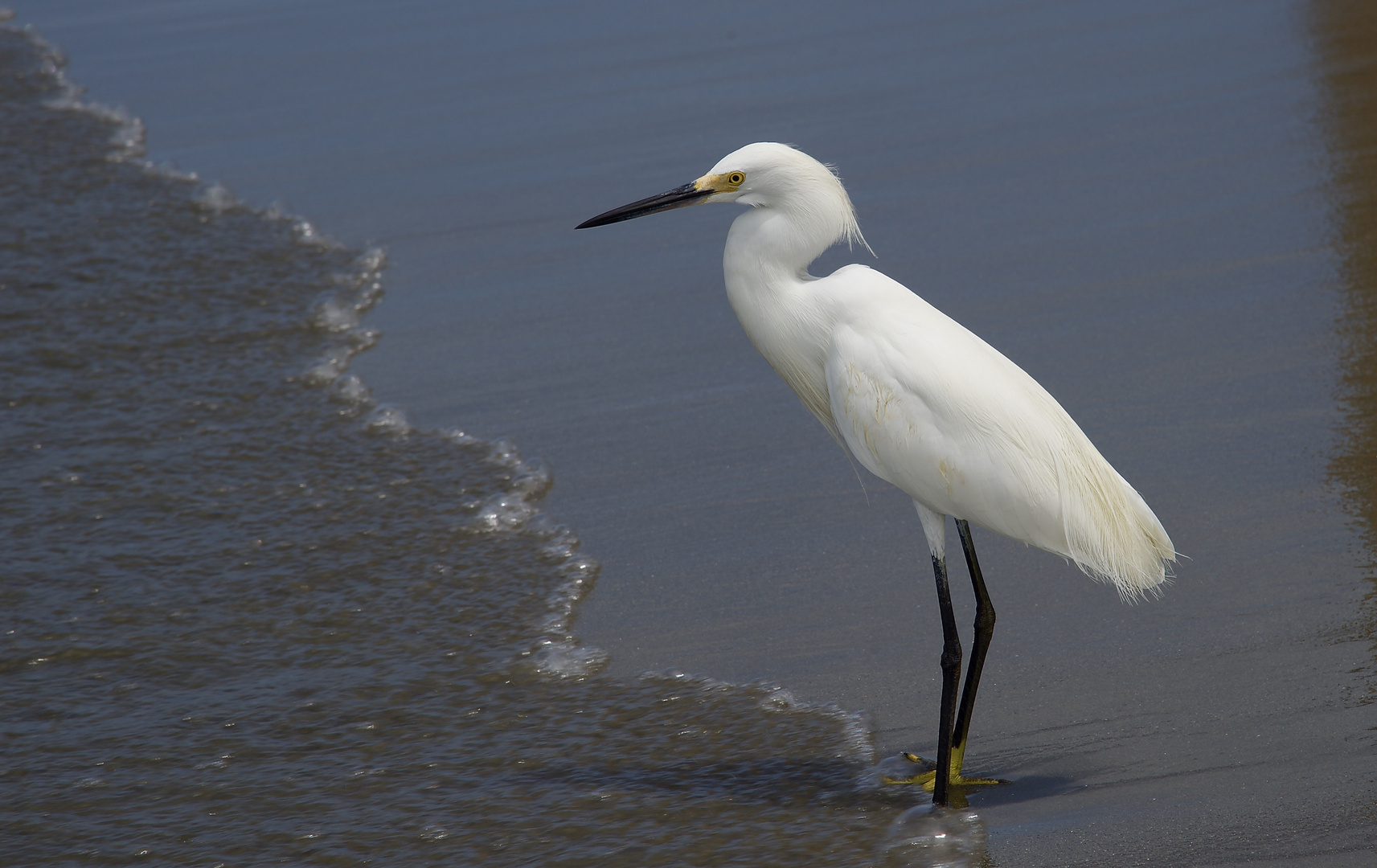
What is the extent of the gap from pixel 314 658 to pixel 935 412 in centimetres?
177

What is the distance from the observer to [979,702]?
10.1ft

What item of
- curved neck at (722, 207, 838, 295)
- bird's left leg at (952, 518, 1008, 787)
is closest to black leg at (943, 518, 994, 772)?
bird's left leg at (952, 518, 1008, 787)

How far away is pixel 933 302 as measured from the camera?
16.0 feet

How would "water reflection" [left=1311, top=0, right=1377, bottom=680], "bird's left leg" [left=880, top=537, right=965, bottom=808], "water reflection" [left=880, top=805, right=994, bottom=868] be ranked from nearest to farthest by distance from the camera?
"water reflection" [left=880, top=805, right=994, bottom=868]
"bird's left leg" [left=880, top=537, right=965, bottom=808]
"water reflection" [left=1311, top=0, right=1377, bottom=680]

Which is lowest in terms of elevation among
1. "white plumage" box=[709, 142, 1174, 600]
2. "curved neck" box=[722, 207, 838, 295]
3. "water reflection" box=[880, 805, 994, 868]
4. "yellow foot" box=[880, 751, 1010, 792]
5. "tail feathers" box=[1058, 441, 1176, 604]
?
"water reflection" box=[880, 805, 994, 868]

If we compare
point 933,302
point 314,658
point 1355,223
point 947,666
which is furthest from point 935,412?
point 1355,223

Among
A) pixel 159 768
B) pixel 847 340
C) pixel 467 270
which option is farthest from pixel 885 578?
pixel 467 270

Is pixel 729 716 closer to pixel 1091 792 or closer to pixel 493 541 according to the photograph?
pixel 1091 792

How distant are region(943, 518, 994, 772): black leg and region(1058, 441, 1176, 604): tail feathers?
21 cm

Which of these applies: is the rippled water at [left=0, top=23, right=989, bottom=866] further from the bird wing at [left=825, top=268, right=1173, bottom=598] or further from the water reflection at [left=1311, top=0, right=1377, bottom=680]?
the water reflection at [left=1311, top=0, right=1377, bottom=680]

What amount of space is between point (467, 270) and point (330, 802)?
3.08 metres

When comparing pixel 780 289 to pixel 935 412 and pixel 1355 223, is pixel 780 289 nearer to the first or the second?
pixel 935 412

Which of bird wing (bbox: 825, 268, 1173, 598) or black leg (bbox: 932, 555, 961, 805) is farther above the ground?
bird wing (bbox: 825, 268, 1173, 598)

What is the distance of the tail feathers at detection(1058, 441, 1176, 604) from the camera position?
2.81 meters
